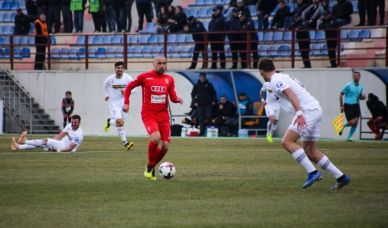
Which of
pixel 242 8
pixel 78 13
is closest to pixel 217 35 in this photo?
pixel 242 8

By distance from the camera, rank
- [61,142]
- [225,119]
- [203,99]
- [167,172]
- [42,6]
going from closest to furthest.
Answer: [167,172] → [61,142] → [225,119] → [203,99] → [42,6]

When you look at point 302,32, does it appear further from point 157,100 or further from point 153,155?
point 153,155

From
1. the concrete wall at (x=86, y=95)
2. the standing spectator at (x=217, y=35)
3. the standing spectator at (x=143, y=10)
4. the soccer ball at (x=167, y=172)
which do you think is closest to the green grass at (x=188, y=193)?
the soccer ball at (x=167, y=172)

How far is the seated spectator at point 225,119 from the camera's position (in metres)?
36.3

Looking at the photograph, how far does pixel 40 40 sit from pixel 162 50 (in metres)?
5.24

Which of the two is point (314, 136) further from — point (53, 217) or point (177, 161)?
point (177, 161)

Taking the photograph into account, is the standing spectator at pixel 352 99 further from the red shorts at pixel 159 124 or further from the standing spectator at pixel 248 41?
the red shorts at pixel 159 124

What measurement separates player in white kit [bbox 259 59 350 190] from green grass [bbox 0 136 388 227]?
27 cm

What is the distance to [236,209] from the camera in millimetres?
12086

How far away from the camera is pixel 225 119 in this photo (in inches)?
1432

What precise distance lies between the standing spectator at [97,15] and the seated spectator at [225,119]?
29.6 feet

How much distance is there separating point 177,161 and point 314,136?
6858 mm

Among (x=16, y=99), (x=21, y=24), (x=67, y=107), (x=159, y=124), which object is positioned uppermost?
(x=21, y=24)

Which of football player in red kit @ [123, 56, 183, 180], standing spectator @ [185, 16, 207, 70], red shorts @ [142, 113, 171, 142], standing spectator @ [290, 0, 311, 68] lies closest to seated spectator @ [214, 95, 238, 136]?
standing spectator @ [185, 16, 207, 70]
